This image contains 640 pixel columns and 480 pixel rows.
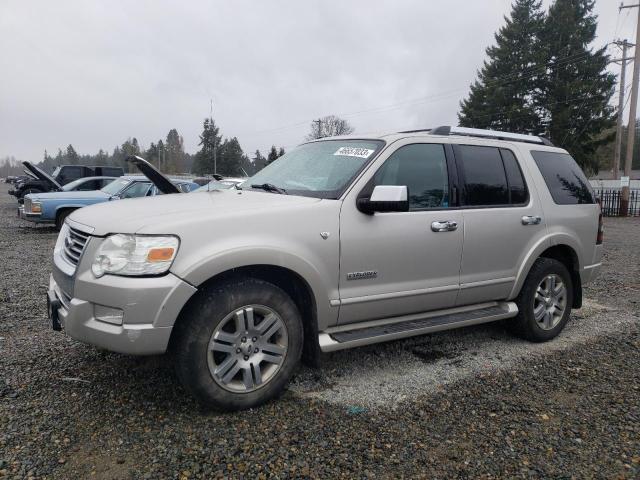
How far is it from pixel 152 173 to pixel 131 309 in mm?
1808

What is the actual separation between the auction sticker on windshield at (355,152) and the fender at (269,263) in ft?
3.42

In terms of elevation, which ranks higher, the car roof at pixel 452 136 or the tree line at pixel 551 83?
the tree line at pixel 551 83

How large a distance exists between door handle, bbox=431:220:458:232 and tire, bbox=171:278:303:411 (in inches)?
51.0

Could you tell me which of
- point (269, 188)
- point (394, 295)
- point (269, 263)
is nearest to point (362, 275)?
point (394, 295)

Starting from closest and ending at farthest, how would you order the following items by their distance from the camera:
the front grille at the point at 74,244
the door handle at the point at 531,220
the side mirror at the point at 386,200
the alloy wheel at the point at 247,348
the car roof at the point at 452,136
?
the alloy wheel at the point at 247,348 < the front grille at the point at 74,244 < the side mirror at the point at 386,200 < the car roof at the point at 452,136 < the door handle at the point at 531,220

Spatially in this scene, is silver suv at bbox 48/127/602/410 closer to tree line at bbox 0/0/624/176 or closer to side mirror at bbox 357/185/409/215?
side mirror at bbox 357/185/409/215

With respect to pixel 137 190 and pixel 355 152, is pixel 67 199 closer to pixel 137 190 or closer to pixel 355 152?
pixel 137 190

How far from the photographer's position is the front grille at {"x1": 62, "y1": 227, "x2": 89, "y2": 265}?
3.01 m

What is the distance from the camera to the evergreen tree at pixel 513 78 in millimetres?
34125

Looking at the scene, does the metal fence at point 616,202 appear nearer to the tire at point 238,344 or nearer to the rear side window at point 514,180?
the rear side window at point 514,180

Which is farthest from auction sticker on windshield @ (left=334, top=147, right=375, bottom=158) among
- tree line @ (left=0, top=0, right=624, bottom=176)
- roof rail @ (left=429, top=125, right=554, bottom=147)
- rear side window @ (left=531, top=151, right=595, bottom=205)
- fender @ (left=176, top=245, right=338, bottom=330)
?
tree line @ (left=0, top=0, right=624, bottom=176)

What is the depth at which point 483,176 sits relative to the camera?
4156 millimetres

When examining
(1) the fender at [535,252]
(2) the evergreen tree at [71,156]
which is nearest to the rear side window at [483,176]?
(1) the fender at [535,252]

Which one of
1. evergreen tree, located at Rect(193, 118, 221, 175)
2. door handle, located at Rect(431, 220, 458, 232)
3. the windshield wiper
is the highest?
evergreen tree, located at Rect(193, 118, 221, 175)
